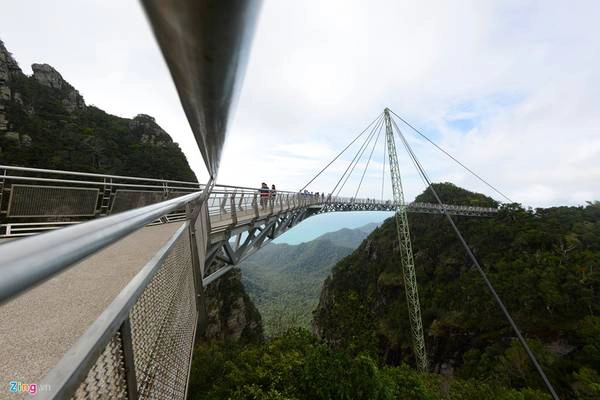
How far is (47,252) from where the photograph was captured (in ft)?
1.32

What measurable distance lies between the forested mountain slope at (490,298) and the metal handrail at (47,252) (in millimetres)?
16893

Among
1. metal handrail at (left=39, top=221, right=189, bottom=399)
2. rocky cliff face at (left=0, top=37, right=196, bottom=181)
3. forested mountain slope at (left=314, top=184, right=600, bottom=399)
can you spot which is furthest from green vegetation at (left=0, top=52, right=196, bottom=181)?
metal handrail at (left=39, top=221, right=189, bottom=399)

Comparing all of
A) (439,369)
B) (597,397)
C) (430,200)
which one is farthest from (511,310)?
(430,200)

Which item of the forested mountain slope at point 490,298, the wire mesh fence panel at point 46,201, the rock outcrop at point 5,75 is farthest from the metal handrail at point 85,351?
the rock outcrop at point 5,75

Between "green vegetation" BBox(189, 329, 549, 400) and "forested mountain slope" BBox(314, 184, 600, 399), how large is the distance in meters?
3.06

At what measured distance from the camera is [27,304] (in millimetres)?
2217

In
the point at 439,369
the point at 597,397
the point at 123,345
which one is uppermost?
the point at 123,345

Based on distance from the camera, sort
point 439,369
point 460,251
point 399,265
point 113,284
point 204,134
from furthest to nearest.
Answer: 1. point 399,265
2. point 460,251
3. point 439,369
4. point 113,284
5. point 204,134

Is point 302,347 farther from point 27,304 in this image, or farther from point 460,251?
point 460,251

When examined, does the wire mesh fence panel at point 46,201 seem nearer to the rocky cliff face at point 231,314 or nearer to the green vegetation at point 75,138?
the rocky cliff face at point 231,314

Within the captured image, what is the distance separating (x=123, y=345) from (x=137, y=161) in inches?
2159

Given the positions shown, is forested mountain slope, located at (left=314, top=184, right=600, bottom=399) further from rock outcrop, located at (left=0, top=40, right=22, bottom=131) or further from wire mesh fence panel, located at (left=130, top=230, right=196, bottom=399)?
rock outcrop, located at (left=0, top=40, right=22, bottom=131)

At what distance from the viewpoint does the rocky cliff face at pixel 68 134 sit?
123 ft

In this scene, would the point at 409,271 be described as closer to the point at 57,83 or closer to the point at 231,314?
the point at 231,314
